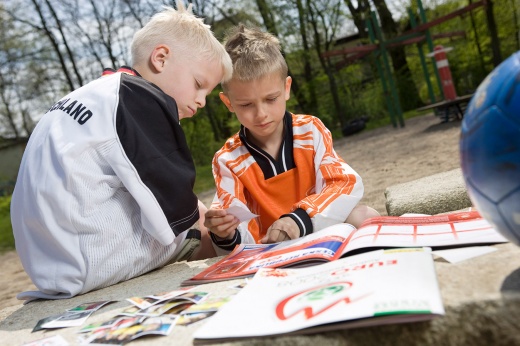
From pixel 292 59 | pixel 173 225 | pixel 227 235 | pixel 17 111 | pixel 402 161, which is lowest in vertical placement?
pixel 402 161

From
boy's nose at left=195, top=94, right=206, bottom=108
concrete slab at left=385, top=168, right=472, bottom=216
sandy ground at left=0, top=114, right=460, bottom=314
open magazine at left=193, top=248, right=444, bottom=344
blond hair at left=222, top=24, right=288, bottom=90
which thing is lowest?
sandy ground at left=0, top=114, right=460, bottom=314

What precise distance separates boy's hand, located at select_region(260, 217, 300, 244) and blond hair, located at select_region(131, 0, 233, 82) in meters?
0.87

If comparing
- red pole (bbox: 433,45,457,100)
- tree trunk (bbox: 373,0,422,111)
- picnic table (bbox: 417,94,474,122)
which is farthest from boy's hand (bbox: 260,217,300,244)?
tree trunk (bbox: 373,0,422,111)

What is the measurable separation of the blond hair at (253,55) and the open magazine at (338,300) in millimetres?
1624

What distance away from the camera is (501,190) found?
1.14 metres

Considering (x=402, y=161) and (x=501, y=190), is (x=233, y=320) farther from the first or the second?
(x=402, y=161)

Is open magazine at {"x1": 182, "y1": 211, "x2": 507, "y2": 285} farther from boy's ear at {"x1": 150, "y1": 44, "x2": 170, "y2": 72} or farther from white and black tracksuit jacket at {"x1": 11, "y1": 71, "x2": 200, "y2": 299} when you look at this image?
boy's ear at {"x1": 150, "y1": 44, "x2": 170, "y2": 72}

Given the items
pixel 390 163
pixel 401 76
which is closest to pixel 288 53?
pixel 401 76

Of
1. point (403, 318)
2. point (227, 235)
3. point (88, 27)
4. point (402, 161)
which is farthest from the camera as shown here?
point (88, 27)

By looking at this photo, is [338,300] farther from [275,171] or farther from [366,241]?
[275,171]

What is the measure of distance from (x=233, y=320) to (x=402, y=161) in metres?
6.44

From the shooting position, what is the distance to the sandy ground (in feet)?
18.3

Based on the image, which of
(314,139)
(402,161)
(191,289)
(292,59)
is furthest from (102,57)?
(191,289)

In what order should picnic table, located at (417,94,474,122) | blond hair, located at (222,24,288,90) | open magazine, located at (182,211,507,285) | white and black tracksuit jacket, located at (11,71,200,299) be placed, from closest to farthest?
open magazine, located at (182,211,507,285) → white and black tracksuit jacket, located at (11,71,200,299) → blond hair, located at (222,24,288,90) → picnic table, located at (417,94,474,122)
